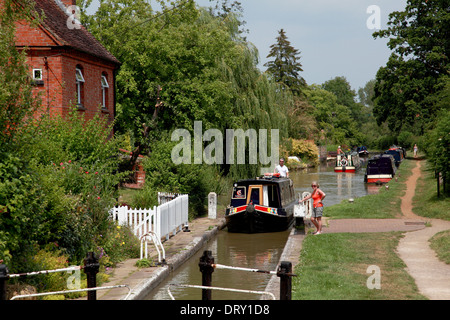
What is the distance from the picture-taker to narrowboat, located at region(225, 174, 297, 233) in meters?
20.9

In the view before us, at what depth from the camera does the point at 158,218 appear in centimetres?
1595

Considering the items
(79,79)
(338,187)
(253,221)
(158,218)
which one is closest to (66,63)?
(79,79)

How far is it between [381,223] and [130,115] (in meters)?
15.7

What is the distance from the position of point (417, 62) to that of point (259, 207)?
3632cm

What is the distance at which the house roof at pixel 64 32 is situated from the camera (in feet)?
66.7

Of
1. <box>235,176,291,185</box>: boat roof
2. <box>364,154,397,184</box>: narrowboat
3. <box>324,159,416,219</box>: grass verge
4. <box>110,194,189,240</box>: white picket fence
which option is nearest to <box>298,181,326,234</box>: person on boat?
<box>235,176,291,185</box>: boat roof

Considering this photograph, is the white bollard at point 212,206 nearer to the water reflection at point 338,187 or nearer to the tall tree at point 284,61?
the water reflection at point 338,187

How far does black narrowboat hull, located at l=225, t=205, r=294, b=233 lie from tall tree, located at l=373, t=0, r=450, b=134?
3113cm

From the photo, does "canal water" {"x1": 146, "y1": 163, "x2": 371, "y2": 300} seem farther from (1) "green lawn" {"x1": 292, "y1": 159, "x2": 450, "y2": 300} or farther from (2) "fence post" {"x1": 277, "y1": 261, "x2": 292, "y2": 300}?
(2) "fence post" {"x1": 277, "y1": 261, "x2": 292, "y2": 300}

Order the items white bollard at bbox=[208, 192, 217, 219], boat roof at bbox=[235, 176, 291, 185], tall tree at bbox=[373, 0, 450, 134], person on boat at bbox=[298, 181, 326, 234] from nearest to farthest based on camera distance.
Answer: person on boat at bbox=[298, 181, 326, 234]
boat roof at bbox=[235, 176, 291, 185]
white bollard at bbox=[208, 192, 217, 219]
tall tree at bbox=[373, 0, 450, 134]

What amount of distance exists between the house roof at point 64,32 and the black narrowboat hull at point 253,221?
8.88 m

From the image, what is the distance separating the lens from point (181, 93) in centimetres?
2917
